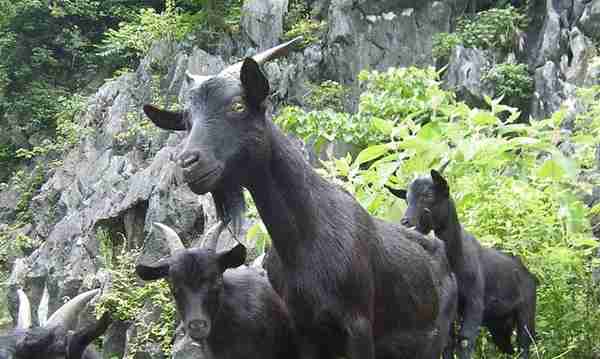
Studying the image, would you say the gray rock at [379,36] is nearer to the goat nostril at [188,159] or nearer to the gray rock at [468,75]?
the gray rock at [468,75]

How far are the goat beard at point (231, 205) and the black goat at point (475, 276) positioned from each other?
8.19 ft

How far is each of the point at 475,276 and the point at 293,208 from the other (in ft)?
10.9

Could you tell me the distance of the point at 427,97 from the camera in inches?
356

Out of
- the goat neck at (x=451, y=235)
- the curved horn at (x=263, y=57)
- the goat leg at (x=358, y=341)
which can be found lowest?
the goat neck at (x=451, y=235)

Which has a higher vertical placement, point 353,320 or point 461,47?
point 353,320

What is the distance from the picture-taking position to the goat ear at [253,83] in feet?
11.8

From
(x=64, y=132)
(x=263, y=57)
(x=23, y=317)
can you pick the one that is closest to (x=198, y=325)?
(x=263, y=57)

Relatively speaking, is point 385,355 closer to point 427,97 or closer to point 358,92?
point 427,97

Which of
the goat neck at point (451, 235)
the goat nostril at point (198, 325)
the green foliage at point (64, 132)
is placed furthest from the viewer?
the green foliage at point (64, 132)

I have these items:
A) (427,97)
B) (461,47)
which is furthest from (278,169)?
(461,47)

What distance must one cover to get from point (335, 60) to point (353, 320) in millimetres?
17923

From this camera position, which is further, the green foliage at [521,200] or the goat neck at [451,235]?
the green foliage at [521,200]

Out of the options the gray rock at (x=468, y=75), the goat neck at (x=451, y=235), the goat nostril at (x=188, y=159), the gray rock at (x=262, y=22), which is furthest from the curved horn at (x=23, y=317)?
the gray rock at (x=262, y=22)

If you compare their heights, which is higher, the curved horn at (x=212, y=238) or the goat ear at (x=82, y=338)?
the curved horn at (x=212, y=238)
